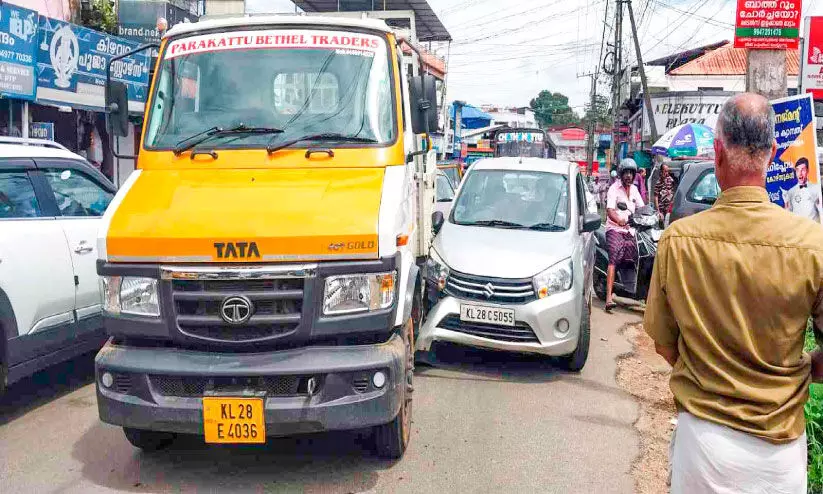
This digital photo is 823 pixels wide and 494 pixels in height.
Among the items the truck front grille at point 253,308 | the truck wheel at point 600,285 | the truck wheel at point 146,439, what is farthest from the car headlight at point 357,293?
the truck wheel at point 600,285

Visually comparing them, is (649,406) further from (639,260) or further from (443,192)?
(443,192)

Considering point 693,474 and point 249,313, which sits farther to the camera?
point 249,313

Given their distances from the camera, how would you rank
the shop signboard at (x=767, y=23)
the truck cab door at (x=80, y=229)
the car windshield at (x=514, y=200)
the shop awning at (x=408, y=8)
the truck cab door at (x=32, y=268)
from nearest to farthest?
1. the truck cab door at (x=32, y=268)
2. the truck cab door at (x=80, y=229)
3. the shop signboard at (x=767, y=23)
4. the car windshield at (x=514, y=200)
5. the shop awning at (x=408, y=8)

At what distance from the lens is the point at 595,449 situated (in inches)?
211

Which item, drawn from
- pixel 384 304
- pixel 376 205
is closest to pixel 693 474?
pixel 384 304

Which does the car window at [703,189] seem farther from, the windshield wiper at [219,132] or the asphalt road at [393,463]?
the windshield wiper at [219,132]

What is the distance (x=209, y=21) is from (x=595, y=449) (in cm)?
410

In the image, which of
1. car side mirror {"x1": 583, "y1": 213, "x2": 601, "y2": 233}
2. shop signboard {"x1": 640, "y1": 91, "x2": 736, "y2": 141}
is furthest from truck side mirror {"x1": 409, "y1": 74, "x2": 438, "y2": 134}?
shop signboard {"x1": 640, "y1": 91, "x2": 736, "y2": 141}

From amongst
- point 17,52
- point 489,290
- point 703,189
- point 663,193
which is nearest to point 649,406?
point 489,290

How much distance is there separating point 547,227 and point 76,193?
169 inches

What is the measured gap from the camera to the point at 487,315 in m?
6.77

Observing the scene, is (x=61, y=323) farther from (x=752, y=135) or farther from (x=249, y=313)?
(x=752, y=135)

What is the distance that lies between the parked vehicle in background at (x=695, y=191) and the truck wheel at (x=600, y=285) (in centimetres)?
125

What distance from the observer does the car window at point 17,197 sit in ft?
18.5
